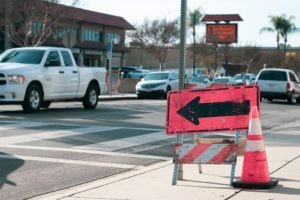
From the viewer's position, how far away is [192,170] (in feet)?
30.4

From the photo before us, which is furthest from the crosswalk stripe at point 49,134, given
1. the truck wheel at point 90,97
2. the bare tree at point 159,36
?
the bare tree at point 159,36

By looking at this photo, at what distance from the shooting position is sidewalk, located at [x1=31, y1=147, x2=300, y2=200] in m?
7.31

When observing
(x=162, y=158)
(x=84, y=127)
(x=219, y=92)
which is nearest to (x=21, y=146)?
(x=162, y=158)

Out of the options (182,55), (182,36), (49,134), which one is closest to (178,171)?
(182,55)

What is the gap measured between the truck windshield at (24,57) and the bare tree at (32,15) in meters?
22.2

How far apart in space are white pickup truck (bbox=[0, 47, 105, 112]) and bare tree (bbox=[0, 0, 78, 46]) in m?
21.4

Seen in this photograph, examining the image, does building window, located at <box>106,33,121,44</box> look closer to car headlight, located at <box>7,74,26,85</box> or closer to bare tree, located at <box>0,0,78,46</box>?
bare tree, located at <box>0,0,78,46</box>

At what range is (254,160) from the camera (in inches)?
303

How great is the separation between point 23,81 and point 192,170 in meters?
10.3

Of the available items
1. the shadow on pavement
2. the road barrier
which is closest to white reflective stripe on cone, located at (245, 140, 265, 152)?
the road barrier

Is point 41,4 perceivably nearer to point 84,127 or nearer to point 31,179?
point 84,127

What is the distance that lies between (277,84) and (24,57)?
679 inches

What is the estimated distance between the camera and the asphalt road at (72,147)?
8.66m

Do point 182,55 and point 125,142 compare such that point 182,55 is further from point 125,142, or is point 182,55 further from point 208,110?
point 125,142
